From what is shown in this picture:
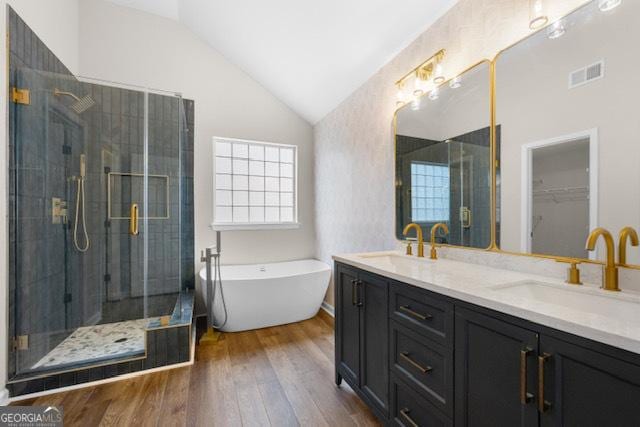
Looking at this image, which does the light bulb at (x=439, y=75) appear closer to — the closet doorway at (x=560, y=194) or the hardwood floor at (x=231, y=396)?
the closet doorway at (x=560, y=194)

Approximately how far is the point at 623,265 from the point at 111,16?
14.8 ft

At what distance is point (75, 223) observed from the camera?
2.47 metres


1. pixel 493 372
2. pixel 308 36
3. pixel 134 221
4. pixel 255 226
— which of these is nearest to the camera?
pixel 493 372

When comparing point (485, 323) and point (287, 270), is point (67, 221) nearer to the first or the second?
point (287, 270)

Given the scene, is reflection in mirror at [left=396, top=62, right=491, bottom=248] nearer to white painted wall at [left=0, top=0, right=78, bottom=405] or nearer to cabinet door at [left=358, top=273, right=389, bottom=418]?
cabinet door at [left=358, top=273, right=389, bottom=418]

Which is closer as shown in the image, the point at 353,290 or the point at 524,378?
the point at 524,378

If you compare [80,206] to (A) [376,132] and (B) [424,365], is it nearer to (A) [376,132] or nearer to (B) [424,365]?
(A) [376,132]

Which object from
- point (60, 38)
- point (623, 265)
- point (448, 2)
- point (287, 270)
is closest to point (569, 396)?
point (623, 265)

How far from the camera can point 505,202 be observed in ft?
4.64

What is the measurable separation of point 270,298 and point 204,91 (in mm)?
2538

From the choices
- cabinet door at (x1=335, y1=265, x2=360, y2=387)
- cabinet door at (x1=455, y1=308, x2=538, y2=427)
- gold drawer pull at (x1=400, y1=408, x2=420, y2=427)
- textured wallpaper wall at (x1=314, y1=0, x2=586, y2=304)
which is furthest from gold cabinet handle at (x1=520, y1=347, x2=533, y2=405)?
textured wallpaper wall at (x1=314, y1=0, x2=586, y2=304)

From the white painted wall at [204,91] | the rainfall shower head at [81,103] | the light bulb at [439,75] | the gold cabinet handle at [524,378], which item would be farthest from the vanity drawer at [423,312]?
the rainfall shower head at [81,103]

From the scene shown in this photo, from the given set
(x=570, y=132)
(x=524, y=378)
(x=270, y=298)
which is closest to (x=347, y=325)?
(x=524, y=378)

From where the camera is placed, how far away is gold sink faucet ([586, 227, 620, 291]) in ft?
3.24
